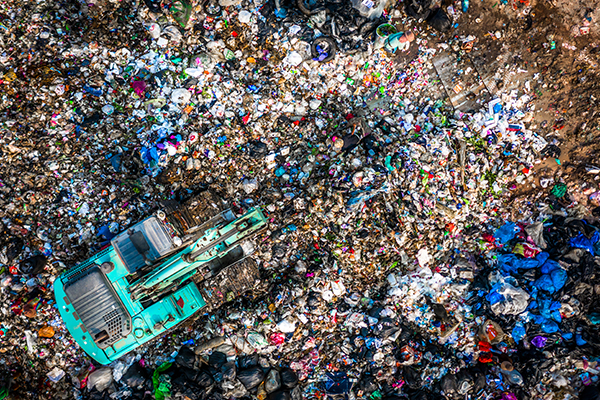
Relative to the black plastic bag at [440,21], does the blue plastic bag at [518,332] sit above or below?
below

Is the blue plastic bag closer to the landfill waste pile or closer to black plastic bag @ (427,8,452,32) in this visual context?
the landfill waste pile

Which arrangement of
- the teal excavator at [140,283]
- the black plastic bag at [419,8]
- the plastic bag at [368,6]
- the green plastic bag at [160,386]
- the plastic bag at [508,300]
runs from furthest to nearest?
the black plastic bag at [419,8] → the plastic bag at [368,6] → the plastic bag at [508,300] → the green plastic bag at [160,386] → the teal excavator at [140,283]

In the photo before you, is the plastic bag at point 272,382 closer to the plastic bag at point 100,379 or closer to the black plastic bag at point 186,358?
the black plastic bag at point 186,358

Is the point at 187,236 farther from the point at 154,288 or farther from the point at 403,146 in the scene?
the point at 403,146

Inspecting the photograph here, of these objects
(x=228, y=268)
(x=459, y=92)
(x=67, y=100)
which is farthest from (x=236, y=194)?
(x=459, y=92)

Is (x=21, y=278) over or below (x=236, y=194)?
over

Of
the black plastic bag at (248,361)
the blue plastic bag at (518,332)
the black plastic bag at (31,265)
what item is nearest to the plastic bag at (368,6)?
the blue plastic bag at (518,332)
